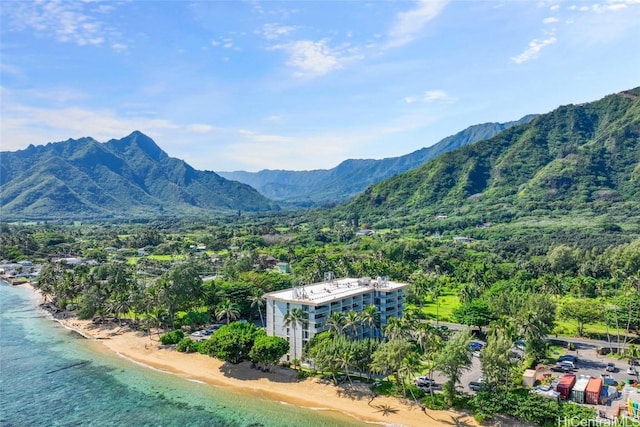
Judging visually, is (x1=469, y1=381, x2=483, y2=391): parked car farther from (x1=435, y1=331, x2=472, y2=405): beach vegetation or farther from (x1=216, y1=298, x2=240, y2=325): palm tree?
(x1=216, y1=298, x2=240, y2=325): palm tree

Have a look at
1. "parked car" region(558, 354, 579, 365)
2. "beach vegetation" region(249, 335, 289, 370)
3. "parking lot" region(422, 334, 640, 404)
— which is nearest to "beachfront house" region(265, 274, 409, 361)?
"beach vegetation" region(249, 335, 289, 370)

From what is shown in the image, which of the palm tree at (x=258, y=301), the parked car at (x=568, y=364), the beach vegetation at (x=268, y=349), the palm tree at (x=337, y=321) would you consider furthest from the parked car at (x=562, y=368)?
the palm tree at (x=258, y=301)

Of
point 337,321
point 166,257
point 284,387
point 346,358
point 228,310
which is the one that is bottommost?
point 284,387

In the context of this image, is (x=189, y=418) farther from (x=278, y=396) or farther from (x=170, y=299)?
(x=170, y=299)

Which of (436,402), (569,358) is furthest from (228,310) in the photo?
(569,358)

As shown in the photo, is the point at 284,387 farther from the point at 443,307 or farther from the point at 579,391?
the point at 443,307

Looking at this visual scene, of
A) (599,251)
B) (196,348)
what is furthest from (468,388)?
(599,251)
